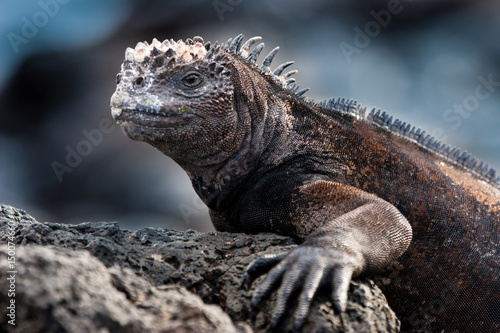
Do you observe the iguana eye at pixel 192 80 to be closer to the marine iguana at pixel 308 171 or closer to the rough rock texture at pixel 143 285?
the marine iguana at pixel 308 171

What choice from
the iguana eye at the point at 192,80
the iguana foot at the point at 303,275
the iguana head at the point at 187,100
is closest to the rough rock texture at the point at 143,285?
the iguana foot at the point at 303,275

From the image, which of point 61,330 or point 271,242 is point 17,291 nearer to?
point 61,330

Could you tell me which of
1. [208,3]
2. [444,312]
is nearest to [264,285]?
[444,312]

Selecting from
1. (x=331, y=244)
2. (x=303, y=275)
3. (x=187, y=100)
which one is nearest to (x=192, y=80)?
(x=187, y=100)

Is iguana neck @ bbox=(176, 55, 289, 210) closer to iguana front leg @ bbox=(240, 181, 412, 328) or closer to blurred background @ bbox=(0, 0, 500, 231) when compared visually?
iguana front leg @ bbox=(240, 181, 412, 328)

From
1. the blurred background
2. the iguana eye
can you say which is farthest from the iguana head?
the blurred background

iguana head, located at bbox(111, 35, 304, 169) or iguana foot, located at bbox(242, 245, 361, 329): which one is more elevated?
iguana head, located at bbox(111, 35, 304, 169)

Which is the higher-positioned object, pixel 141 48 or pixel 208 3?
pixel 208 3
